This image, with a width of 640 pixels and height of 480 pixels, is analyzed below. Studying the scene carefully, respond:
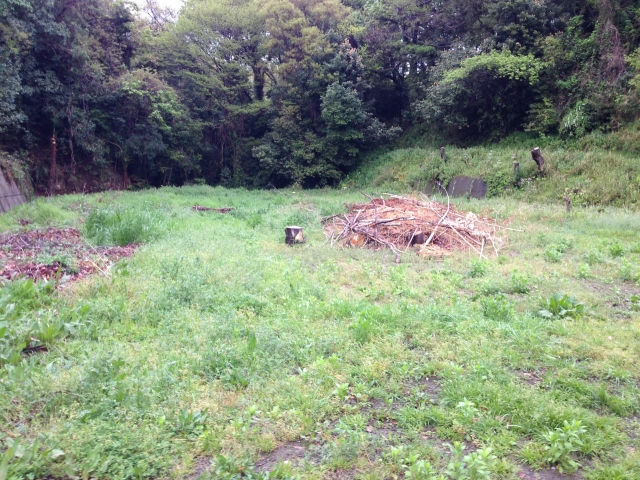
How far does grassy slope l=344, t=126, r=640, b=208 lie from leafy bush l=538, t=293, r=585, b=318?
9.03 metres

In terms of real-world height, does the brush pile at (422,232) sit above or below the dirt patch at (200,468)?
above

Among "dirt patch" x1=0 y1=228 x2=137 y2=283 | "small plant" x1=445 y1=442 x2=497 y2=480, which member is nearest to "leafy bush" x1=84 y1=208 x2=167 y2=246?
"dirt patch" x1=0 y1=228 x2=137 y2=283

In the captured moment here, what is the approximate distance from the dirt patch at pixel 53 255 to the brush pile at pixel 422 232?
438 cm

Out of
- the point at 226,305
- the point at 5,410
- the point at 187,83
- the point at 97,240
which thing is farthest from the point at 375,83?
the point at 5,410

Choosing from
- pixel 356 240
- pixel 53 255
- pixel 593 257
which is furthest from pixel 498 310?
pixel 53 255

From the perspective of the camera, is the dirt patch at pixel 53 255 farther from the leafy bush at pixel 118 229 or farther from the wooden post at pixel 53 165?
the wooden post at pixel 53 165

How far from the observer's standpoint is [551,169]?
14.6 metres

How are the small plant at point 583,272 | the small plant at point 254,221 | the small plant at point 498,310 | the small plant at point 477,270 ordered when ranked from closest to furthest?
the small plant at point 498,310 < the small plant at point 583,272 < the small plant at point 477,270 < the small plant at point 254,221

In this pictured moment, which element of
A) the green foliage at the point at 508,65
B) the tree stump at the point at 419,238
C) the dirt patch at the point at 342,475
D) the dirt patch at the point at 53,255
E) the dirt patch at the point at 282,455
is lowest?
the dirt patch at the point at 342,475

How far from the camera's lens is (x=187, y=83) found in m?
23.8

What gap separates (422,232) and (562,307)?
4240 mm

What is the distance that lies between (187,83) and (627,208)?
21.3 metres

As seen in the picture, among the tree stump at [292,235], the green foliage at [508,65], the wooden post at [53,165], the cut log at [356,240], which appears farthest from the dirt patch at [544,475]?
the wooden post at [53,165]

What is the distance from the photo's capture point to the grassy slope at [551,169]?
12820 millimetres
